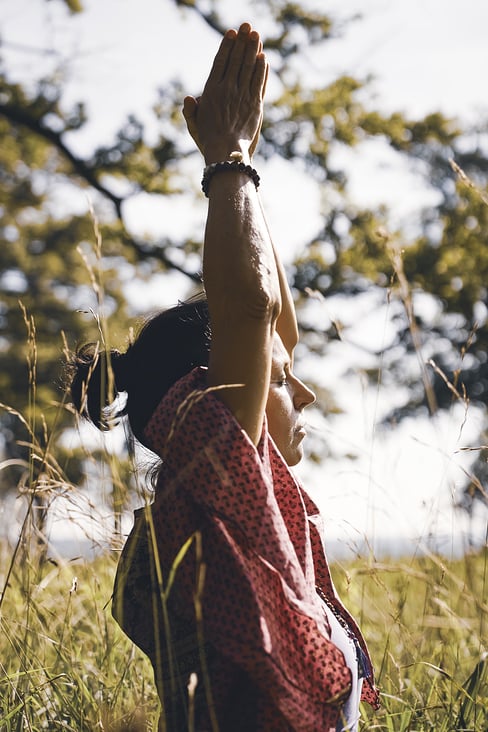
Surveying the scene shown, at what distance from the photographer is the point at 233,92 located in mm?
1239

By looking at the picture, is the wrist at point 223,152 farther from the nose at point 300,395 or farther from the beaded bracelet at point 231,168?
the nose at point 300,395

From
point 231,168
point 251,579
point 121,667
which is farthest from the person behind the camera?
point 121,667

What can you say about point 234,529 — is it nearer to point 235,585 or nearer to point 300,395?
point 235,585

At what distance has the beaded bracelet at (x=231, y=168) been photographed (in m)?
1.15

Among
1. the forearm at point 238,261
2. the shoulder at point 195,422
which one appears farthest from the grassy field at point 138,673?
the forearm at point 238,261

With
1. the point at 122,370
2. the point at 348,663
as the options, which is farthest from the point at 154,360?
the point at 348,663

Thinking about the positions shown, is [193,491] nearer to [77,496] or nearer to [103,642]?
[77,496]

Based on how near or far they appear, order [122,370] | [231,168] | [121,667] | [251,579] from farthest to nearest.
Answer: [121,667] < [122,370] < [231,168] < [251,579]

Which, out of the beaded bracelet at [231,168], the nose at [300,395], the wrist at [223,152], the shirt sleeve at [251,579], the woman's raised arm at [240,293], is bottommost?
the shirt sleeve at [251,579]

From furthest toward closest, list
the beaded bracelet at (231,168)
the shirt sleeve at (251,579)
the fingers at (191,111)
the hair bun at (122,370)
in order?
1. the hair bun at (122,370)
2. the fingers at (191,111)
3. the beaded bracelet at (231,168)
4. the shirt sleeve at (251,579)

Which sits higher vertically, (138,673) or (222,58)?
(222,58)

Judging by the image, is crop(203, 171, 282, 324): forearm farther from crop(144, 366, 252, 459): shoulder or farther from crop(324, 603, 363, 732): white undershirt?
crop(324, 603, 363, 732): white undershirt

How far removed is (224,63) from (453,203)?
1563cm

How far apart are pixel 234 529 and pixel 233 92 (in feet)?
2.20
